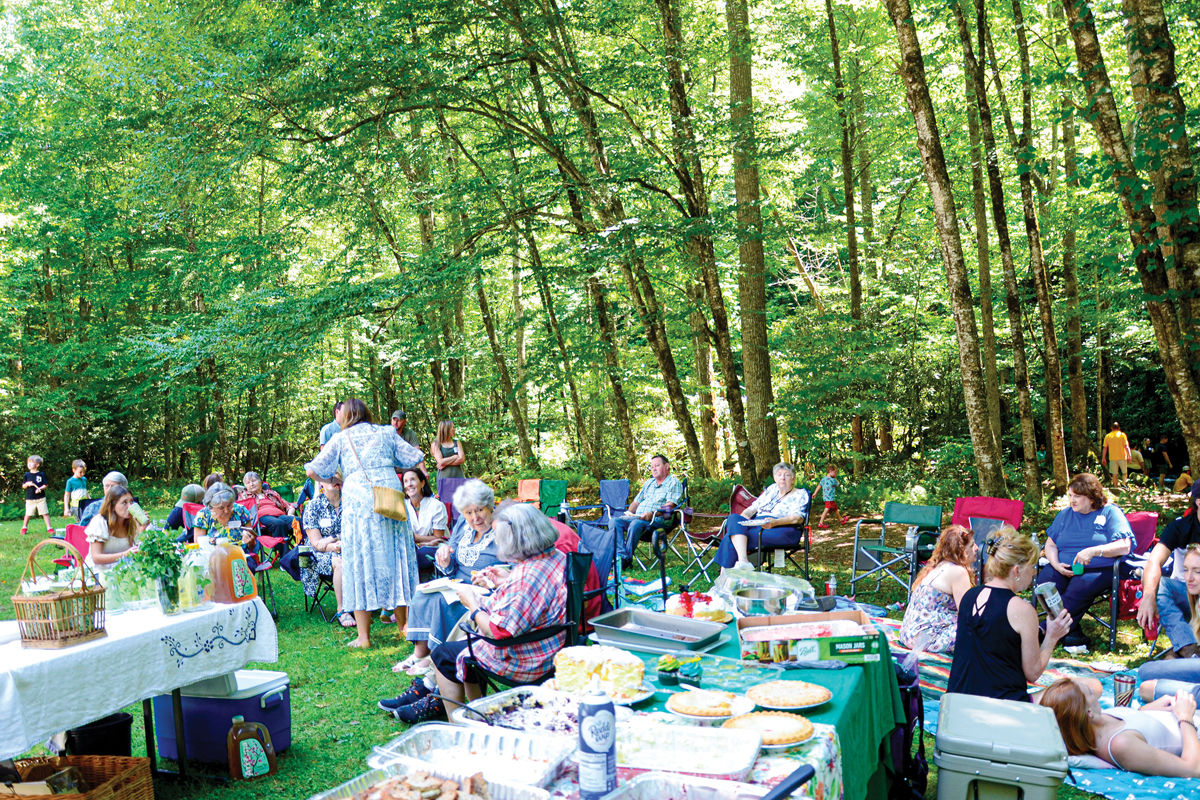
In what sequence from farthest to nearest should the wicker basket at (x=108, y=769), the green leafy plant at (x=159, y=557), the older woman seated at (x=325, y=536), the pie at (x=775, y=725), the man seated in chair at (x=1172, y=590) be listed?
the older woman seated at (x=325, y=536) < the man seated in chair at (x=1172, y=590) < the green leafy plant at (x=159, y=557) < the wicker basket at (x=108, y=769) < the pie at (x=775, y=725)

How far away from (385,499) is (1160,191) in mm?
5156

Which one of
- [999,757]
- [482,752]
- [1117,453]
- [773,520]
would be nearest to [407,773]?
[482,752]

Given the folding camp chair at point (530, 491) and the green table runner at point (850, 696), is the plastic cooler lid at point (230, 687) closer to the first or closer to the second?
the green table runner at point (850, 696)

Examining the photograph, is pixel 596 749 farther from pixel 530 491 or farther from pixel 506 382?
pixel 506 382

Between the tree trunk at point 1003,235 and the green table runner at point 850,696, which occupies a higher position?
the tree trunk at point 1003,235

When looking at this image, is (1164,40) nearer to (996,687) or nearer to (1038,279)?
(996,687)

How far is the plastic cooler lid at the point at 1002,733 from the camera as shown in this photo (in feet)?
7.36

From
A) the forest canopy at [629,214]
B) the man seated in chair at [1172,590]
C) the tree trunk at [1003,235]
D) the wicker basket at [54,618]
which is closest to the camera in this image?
the wicker basket at [54,618]

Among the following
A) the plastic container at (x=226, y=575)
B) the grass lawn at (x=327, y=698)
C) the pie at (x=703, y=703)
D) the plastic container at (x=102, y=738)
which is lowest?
the grass lawn at (x=327, y=698)

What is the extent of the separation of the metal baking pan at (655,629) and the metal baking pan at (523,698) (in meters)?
0.55

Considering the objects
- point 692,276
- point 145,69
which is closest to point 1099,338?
point 692,276

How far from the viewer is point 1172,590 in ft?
14.0

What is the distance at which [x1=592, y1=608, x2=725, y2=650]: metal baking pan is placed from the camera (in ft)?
8.89

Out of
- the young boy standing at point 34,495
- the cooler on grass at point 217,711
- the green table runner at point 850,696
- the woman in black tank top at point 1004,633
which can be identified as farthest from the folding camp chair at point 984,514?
the young boy standing at point 34,495
